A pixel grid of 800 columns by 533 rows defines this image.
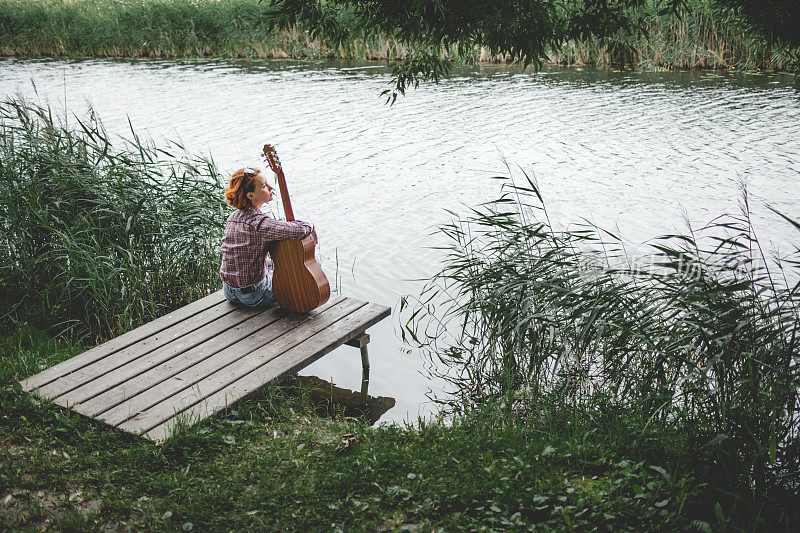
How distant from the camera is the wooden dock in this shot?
3.94 metres

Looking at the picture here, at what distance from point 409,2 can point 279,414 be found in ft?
8.43

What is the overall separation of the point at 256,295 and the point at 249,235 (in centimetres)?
49

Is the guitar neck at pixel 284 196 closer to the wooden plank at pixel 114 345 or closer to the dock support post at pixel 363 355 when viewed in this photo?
the wooden plank at pixel 114 345

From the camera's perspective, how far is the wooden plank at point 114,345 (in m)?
4.19

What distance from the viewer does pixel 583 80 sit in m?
18.6

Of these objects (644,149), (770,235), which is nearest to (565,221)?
(770,235)

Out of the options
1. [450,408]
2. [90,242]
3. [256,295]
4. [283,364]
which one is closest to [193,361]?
[283,364]

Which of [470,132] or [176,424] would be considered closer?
[176,424]

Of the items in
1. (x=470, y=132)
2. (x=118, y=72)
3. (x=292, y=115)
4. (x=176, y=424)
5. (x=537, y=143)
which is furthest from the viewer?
(x=118, y=72)

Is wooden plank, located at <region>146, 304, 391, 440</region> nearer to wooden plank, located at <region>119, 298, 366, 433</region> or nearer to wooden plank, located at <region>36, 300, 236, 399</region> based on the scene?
wooden plank, located at <region>119, 298, 366, 433</region>

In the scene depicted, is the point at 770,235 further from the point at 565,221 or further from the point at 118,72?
the point at 118,72

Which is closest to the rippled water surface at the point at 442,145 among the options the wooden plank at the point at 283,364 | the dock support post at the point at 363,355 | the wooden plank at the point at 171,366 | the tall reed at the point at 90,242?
the dock support post at the point at 363,355

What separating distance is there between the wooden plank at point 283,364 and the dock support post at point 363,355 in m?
0.15

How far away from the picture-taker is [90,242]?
6.04 m
